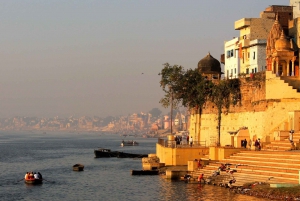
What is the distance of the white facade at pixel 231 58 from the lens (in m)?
67.4

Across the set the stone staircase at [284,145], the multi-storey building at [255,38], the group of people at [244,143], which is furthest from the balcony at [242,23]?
the stone staircase at [284,145]

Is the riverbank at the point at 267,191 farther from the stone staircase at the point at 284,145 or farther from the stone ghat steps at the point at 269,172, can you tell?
the stone staircase at the point at 284,145

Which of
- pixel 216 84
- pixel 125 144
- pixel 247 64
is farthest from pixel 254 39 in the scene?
pixel 125 144

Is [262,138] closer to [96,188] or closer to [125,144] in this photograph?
[96,188]

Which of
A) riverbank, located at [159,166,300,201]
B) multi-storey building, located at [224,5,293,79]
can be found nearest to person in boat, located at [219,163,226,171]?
riverbank, located at [159,166,300,201]

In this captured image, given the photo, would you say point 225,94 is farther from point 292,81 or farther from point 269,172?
point 269,172

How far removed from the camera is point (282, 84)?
4728 centimetres

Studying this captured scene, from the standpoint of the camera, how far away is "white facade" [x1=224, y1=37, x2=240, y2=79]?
67.4 m

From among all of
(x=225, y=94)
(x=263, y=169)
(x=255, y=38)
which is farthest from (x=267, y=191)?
(x=255, y=38)

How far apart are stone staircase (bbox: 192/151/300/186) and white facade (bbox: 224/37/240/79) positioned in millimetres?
25197

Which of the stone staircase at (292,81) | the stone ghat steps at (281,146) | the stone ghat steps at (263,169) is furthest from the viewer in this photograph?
the stone staircase at (292,81)

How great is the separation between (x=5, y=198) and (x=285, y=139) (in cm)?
1912

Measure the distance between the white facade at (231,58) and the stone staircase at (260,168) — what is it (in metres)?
25.2

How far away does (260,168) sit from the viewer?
38.3 meters
